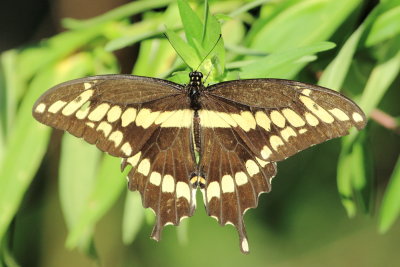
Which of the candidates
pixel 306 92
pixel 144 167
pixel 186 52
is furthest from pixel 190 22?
pixel 144 167

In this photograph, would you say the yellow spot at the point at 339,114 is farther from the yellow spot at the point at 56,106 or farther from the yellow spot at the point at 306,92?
the yellow spot at the point at 56,106

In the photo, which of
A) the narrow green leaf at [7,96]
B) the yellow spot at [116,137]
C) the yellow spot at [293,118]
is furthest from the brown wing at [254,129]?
the narrow green leaf at [7,96]

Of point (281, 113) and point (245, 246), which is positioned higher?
point (281, 113)

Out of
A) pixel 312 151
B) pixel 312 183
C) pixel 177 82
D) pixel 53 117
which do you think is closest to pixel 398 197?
pixel 177 82

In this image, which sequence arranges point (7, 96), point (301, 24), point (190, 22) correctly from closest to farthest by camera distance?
point (190, 22) → point (301, 24) → point (7, 96)

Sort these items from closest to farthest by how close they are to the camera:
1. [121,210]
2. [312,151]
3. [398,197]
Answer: [398,197] → [312,151] → [121,210]

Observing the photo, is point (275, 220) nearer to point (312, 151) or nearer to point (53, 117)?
point (312, 151)

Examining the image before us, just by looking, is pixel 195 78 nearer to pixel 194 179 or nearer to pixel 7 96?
pixel 194 179

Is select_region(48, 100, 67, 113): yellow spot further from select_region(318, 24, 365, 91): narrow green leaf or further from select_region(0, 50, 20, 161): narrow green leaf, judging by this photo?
select_region(318, 24, 365, 91): narrow green leaf
